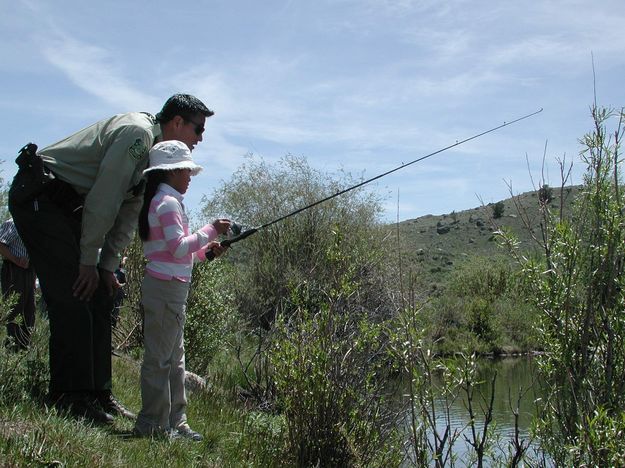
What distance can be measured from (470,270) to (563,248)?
29.9 meters

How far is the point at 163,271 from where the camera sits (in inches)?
161

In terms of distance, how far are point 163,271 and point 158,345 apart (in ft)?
1.32

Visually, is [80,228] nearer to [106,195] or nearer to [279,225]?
[106,195]

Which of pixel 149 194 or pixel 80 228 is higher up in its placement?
pixel 149 194

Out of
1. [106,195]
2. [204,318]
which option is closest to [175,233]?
[106,195]

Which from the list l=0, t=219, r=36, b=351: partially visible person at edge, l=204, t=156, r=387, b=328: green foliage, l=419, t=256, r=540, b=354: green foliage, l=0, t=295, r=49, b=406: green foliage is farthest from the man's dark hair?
l=419, t=256, r=540, b=354: green foliage

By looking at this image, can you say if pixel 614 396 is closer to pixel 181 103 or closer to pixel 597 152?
pixel 597 152

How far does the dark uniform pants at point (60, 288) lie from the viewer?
4176 mm

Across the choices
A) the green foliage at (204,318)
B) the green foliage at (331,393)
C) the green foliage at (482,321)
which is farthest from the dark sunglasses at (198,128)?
the green foliage at (482,321)

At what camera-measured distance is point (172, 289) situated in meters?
4.12

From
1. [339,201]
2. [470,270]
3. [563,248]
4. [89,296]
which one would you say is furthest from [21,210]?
[470,270]

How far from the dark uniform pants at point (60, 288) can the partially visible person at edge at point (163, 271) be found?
357mm

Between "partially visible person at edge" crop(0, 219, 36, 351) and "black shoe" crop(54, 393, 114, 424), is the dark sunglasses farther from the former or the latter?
"partially visible person at edge" crop(0, 219, 36, 351)

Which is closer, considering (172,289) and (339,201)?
(172,289)
